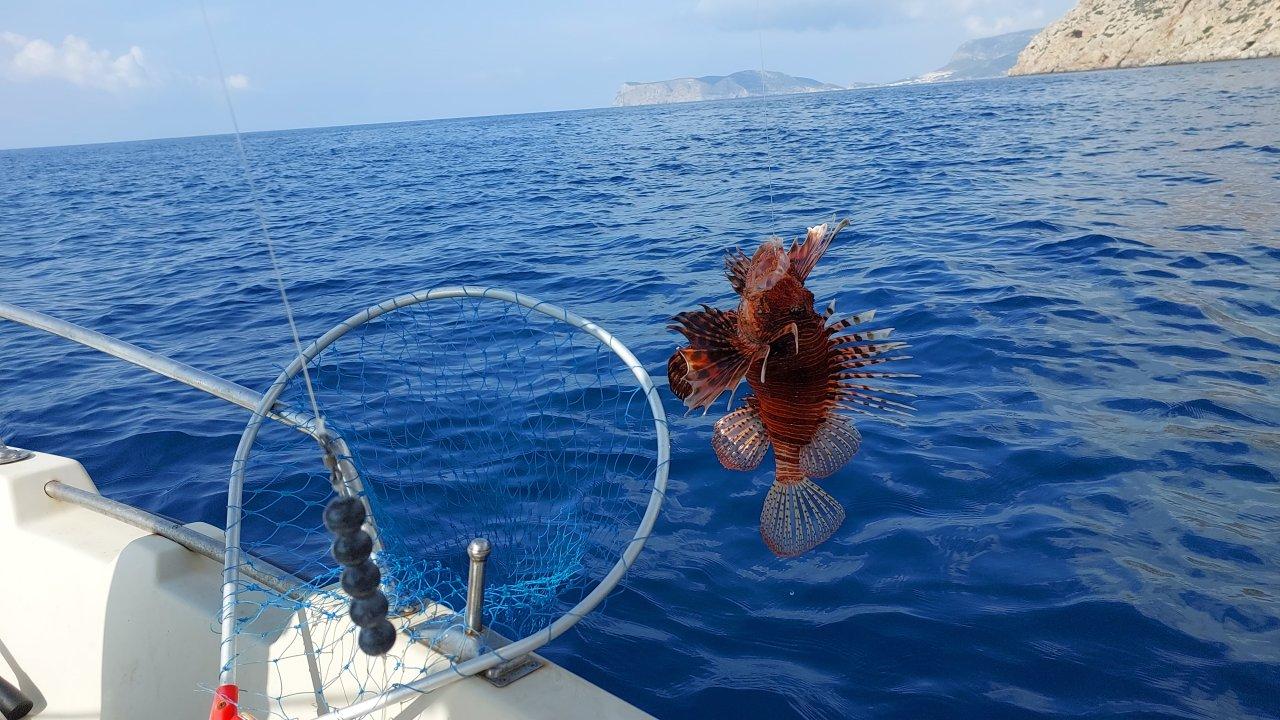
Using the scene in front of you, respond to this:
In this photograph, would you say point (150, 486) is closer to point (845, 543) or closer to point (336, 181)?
point (845, 543)

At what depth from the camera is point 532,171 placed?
2609cm

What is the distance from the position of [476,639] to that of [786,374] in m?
1.56

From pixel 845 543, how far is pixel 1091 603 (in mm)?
1218

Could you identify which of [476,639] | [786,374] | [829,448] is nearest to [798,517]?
[829,448]

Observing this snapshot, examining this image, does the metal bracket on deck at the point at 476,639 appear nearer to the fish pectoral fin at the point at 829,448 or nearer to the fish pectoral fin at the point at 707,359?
the fish pectoral fin at the point at 829,448

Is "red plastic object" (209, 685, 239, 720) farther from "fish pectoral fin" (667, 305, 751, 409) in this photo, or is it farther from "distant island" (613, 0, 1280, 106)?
"distant island" (613, 0, 1280, 106)

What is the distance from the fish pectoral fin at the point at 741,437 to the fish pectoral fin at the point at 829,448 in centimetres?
10

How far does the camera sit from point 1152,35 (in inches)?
3605

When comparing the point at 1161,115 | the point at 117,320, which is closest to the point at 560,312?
the point at 117,320

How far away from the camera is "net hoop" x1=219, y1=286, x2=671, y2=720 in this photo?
7.85 feet

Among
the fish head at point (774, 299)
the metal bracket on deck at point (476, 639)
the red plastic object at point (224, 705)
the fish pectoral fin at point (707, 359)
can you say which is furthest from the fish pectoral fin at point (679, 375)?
the red plastic object at point (224, 705)

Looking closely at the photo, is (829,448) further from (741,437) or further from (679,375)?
(679,375)

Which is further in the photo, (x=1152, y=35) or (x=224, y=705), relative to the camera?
(x=1152, y=35)

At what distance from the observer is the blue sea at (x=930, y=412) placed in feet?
11.9
